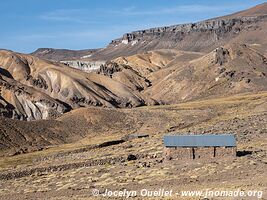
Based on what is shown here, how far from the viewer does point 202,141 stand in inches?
1624

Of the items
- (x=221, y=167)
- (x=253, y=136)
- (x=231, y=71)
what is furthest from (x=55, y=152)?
(x=231, y=71)

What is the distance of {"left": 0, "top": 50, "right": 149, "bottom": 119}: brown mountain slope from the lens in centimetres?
10394

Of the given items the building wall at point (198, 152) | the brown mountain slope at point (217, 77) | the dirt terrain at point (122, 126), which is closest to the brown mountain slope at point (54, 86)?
the dirt terrain at point (122, 126)

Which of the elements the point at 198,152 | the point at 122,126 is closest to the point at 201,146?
the point at 198,152

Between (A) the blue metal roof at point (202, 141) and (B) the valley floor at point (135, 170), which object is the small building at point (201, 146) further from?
(B) the valley floor at point (135, 170)

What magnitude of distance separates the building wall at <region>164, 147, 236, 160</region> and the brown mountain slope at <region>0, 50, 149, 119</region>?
2423 inches

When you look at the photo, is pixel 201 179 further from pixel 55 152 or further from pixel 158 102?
pixel 158 102

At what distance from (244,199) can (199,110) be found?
64.8m

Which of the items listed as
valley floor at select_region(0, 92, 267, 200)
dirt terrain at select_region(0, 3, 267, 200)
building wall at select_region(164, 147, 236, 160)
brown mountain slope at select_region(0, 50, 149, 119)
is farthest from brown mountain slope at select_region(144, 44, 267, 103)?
building wall at select_region(164, 147, 236, 160)

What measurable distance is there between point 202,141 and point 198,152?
1040mm

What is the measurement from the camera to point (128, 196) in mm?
30953

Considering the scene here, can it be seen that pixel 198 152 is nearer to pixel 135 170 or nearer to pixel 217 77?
pixel 135 170

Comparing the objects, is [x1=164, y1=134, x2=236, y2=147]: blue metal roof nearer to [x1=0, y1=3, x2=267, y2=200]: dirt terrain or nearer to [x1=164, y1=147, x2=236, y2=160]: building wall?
[x1=164, y1=147, x2=236, y2=160]: building wall

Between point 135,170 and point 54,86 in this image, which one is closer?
point 135,170
